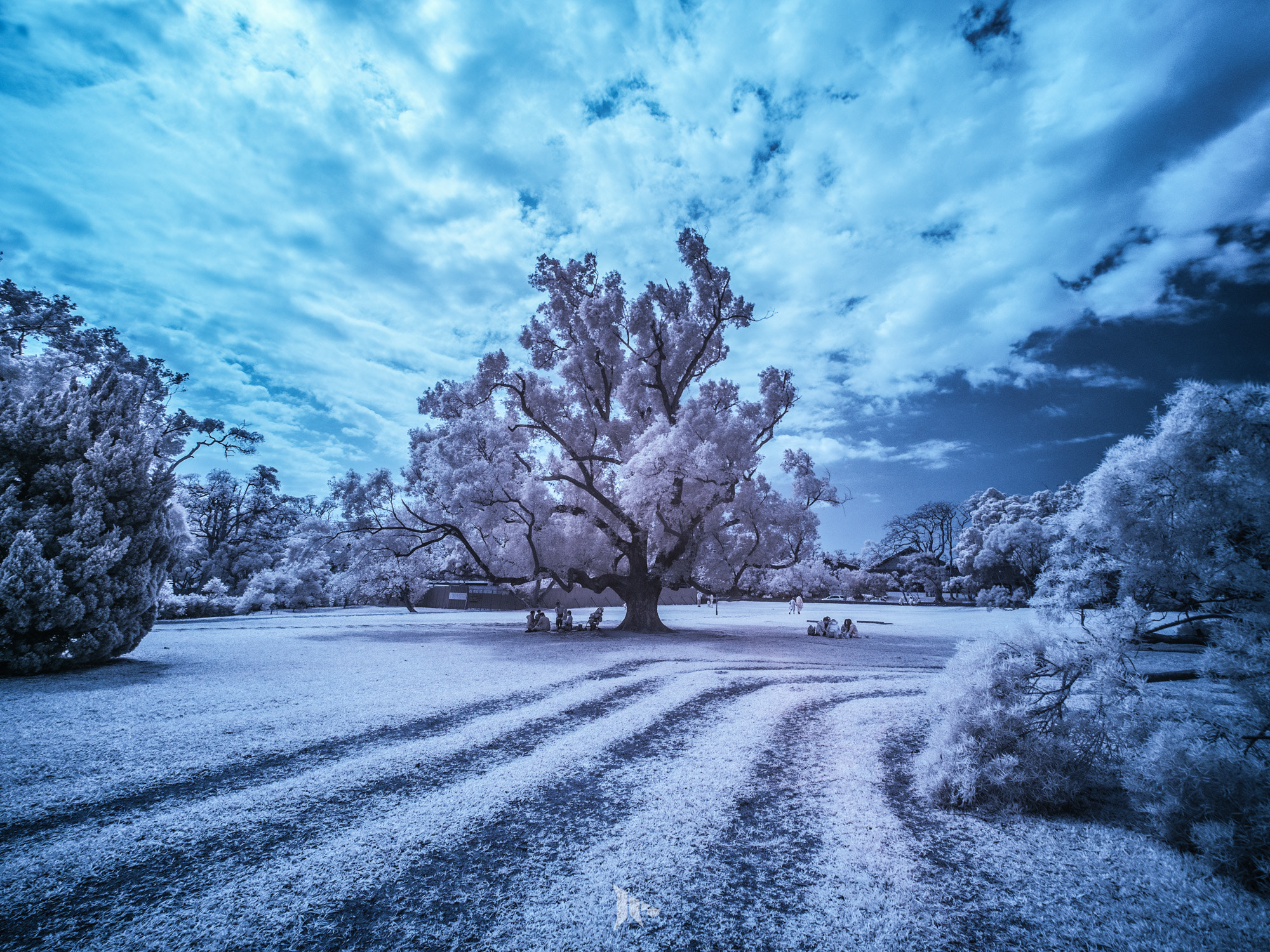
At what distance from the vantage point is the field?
2.10m

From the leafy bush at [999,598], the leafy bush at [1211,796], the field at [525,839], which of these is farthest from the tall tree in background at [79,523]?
the leafy bush at [999,598]

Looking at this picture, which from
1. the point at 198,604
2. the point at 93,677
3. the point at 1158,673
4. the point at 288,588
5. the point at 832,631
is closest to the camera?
the point at 1158,673

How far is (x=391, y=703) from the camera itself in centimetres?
569

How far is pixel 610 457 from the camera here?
1650 cm

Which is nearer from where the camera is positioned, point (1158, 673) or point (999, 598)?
point (1158, 673)

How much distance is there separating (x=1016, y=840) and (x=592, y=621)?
1231 centimetres

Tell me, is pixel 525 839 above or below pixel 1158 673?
below

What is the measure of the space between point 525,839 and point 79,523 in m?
7.87

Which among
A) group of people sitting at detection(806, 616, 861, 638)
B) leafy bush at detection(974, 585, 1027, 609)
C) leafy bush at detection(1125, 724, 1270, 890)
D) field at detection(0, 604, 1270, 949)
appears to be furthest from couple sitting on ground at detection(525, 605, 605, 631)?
leafy bush at detection(974, 585, 1027, 609)

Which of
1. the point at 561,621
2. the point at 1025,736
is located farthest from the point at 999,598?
the point at 1025,736

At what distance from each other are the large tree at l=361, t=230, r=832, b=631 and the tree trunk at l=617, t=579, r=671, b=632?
0.04 metres

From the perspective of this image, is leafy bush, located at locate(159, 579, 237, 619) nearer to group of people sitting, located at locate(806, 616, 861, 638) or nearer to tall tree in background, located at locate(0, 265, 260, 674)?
tall tree in background, located at locate(0, 265, 260, 674)

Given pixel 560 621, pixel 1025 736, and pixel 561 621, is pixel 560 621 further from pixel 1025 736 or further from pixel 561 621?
pixel 1025 736

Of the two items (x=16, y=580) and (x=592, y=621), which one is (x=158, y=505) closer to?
(x=16, y=580)
